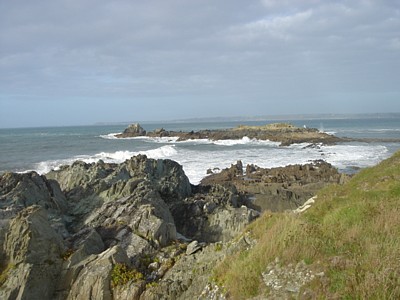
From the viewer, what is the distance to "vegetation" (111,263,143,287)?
7871mm

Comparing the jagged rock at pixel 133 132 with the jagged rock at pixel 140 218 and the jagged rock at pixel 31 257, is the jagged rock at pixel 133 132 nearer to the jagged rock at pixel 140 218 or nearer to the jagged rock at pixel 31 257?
the jagged rock at pixel 140 218

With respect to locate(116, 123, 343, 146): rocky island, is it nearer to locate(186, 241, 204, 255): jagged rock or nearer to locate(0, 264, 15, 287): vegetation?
locate(186, 241, 204, 255): jagged rock

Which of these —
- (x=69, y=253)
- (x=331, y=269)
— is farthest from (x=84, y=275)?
(x=331, y=269)

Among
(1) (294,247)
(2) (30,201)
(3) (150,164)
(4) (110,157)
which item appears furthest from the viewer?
(4) (110,157)

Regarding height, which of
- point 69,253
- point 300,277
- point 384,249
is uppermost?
point 384,249

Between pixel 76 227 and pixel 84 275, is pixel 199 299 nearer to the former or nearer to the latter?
pixel 84 275

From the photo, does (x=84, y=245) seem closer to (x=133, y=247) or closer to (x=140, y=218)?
(x=133, y=247)

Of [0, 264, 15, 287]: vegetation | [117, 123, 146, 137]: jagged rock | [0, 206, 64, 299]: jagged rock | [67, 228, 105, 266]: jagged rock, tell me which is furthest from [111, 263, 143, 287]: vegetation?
[117, 123, 146, 137]: jagged rock

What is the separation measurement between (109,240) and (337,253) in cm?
677

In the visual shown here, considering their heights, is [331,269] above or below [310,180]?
above

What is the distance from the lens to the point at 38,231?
29.5ft

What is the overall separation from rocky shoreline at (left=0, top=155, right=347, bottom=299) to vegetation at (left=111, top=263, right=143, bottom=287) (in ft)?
0.07

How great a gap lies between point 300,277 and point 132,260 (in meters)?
4.65

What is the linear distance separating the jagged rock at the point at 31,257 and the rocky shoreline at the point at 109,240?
2 cm
